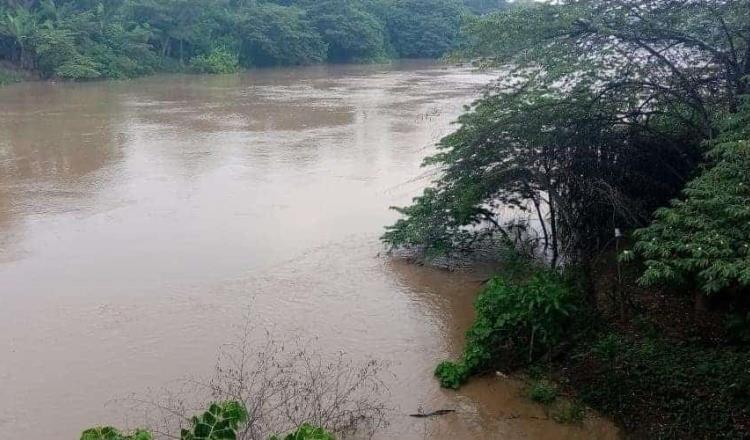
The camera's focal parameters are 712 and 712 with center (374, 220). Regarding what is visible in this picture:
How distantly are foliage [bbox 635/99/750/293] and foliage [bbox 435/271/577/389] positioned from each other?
116 cm

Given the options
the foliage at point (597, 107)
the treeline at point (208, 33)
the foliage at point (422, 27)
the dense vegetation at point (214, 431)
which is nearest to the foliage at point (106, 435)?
the dense vegetation at point (214, 431)

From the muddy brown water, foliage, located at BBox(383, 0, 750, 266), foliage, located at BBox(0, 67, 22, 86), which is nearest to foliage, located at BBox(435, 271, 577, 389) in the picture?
the muddy brown water

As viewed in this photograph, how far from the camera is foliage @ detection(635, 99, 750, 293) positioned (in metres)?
4.97

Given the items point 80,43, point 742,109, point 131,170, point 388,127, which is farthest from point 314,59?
point 742,109

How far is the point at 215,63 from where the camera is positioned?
36.7m

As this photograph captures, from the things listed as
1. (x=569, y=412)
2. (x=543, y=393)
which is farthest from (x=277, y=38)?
(x=569, y=412)

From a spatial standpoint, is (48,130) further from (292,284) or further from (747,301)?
(747,301)

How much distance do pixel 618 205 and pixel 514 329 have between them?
1.75m

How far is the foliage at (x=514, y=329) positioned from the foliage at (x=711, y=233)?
1157 mm

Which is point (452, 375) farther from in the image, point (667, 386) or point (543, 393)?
point (667, 386)

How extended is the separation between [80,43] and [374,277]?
92.0 feet

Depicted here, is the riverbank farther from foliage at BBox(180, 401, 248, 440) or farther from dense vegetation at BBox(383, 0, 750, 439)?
foliage at BBox(180, 401, 248, 440)

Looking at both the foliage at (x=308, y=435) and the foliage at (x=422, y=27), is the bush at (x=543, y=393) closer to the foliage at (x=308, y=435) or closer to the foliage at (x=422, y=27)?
the foliage at (x=308, y=435)

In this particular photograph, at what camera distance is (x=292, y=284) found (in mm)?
9336
